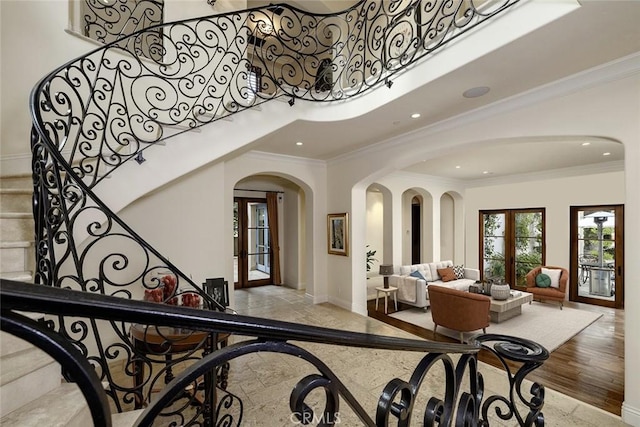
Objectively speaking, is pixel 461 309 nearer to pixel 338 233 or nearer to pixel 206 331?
pixel 338 233

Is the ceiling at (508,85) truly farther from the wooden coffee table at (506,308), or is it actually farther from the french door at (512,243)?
the wooden coffee table at (506,308)

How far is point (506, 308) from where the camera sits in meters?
4.98

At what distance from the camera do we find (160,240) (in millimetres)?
3598

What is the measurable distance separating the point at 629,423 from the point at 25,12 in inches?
270

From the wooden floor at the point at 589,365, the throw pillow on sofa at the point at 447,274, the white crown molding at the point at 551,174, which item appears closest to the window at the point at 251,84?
the wooden floor at the point at 589,365

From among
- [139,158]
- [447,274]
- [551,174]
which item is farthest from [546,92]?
[551,174]

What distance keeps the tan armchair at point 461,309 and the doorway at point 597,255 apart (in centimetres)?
449

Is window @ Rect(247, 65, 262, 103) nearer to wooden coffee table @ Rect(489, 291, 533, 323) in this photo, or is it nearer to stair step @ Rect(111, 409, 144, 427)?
stair step @ Rect(111, 409, 144, 427)

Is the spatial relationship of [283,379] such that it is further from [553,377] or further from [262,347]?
[553,377]

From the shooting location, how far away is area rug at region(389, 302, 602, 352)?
4445mm

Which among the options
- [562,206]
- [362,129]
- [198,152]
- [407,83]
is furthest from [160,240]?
[562,206]

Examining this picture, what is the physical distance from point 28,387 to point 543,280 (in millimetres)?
8145

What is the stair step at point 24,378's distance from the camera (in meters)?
1.18

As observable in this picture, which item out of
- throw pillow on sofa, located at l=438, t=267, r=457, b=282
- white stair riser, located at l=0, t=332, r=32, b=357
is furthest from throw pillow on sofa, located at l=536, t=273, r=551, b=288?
white stair riser, located at l=0, t=332, r=32, b=357
